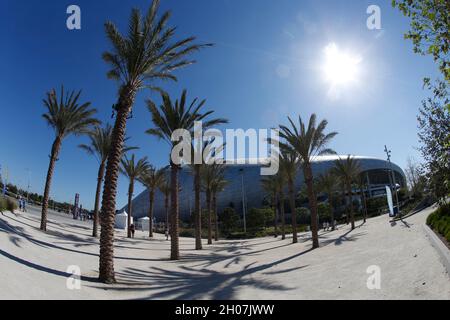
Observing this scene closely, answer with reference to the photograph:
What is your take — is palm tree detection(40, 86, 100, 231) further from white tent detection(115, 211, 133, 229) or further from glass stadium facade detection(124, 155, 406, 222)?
glass stadium facade detection(124, 155, 406, 222)

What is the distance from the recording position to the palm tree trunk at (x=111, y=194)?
8594 millimetres

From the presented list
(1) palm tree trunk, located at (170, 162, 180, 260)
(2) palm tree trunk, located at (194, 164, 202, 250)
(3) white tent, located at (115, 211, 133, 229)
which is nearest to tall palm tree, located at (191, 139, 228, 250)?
(2) palm tree trunk, located at (194, 164, 202, 250)

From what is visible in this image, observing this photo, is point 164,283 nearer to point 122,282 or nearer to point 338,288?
point 122,282

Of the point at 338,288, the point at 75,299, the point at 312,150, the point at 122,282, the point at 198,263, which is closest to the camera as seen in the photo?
the point at 75,299

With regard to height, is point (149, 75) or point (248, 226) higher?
point (149, 75)

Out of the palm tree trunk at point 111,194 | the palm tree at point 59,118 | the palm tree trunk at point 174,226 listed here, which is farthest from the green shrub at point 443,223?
the palm tree at point 59,118

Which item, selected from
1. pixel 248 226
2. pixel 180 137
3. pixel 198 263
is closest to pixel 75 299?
pixel 198 263

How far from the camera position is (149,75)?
1162cm

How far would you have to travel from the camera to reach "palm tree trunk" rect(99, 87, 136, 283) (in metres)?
8.59

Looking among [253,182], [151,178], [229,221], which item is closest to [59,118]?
[151,178]

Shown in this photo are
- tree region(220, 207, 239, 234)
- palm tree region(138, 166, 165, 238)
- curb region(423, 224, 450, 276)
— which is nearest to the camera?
curb region(423, 224, 450, 276)

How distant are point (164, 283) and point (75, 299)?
3.34 metres

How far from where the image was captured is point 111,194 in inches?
368

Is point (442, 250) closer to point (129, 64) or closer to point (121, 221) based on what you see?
point (129, 64)
